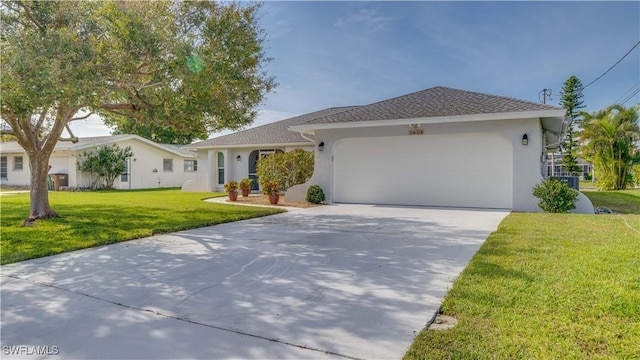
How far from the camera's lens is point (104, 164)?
23172mm

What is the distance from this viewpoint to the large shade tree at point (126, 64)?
6.36 metres

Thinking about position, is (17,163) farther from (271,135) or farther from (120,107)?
(120,107)

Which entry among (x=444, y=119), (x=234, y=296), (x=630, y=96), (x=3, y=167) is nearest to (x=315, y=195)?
(x=444, y=119)

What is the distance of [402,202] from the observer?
13094 millimetres

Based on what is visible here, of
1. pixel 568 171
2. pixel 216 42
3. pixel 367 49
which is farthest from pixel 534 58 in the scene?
pixel 568 171

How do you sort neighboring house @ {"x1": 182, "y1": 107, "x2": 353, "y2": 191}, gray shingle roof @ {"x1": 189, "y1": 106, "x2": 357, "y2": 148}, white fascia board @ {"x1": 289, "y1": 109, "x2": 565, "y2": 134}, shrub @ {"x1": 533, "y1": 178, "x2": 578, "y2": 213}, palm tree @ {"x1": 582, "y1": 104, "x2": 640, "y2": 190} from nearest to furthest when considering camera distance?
shrub @ {"x1": 533, "y1": 178, "x2": 578, "y2": 213}
white fascia board @ {"x1": 289, "y1": 109, "x2": 565, "y2": 134}
gray shingle roof @ {"x1": 189, "y1": 106, "x2": 357, "y2": 148}
neighboring house @ {"x1": 182, "y1": 107, "x2": 353, "y2": 191}
palm tree @ {"x1": 582, "y1": 104, "x2": 640, "y2": 190}

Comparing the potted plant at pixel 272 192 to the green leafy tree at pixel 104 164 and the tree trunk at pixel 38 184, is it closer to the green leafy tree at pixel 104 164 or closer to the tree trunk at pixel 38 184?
the tree trunk at pixel 38 184

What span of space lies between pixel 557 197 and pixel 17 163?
33.4 metres

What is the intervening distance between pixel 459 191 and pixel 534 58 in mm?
8589

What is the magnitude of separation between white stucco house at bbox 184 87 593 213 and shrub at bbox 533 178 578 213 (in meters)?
0.44

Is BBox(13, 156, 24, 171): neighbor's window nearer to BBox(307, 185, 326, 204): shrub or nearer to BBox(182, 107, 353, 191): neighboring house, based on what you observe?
BBox(182, 107, 353, 191): neighboring house

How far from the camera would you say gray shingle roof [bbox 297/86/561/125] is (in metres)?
11.0

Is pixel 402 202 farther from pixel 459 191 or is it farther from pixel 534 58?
pixel 534 58

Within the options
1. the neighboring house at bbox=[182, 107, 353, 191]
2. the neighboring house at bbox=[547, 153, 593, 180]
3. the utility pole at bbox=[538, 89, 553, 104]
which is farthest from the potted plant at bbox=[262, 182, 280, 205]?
the utility pole at bbox=[538, 89, 553, 104]
